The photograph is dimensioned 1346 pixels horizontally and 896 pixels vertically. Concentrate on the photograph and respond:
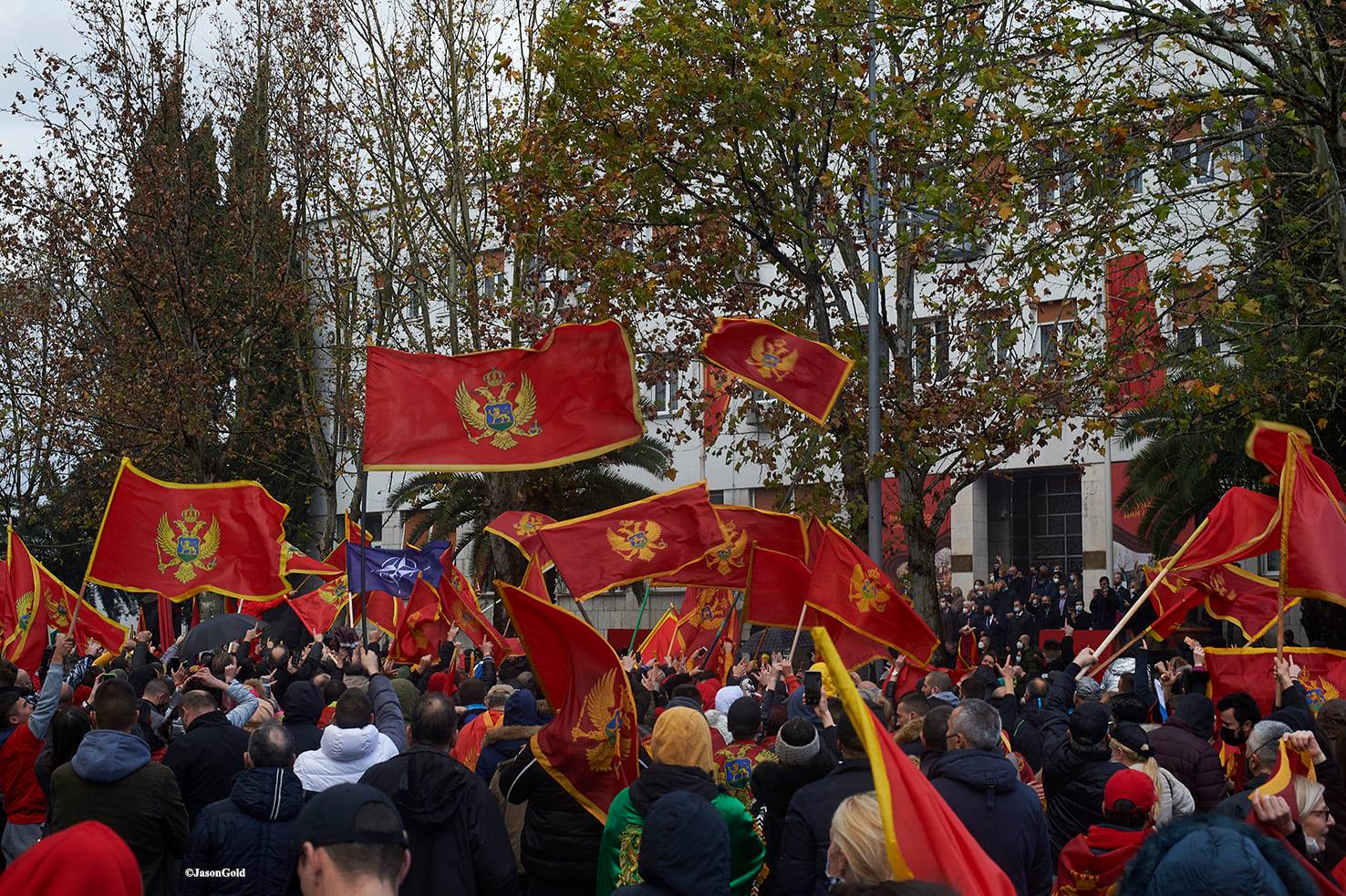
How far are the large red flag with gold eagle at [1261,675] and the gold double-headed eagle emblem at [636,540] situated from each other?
4964mm

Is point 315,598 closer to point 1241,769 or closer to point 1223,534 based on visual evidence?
point 1223,534

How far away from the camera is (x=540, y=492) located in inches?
1203

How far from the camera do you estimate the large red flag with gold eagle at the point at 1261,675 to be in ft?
33.0

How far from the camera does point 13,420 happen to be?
111ft

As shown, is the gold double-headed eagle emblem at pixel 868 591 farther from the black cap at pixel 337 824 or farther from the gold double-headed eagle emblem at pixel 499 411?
the black cap at pixel 337 824

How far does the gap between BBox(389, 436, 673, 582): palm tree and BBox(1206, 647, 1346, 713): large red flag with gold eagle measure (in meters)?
19.3

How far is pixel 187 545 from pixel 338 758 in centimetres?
742

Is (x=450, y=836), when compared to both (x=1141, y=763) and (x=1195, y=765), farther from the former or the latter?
(x=1195, y=765)

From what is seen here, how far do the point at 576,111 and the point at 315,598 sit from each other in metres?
7.66

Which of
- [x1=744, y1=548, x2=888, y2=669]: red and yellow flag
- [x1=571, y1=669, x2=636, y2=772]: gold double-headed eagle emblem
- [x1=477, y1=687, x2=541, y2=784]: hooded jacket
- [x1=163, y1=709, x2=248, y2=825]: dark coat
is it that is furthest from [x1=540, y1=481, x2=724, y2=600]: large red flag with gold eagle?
[x1=571, y1=669, x2=636, y2=772]: gold double-headed eagle emblem

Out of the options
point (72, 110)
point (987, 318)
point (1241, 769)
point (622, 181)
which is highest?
point (72, 110)

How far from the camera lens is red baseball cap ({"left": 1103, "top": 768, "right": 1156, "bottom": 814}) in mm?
5832

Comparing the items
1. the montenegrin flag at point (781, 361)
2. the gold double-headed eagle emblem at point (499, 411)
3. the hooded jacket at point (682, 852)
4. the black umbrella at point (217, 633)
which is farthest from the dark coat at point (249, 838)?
the black umbrella at point (217, 633)

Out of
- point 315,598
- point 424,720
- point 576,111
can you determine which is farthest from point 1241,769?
point 315,598
